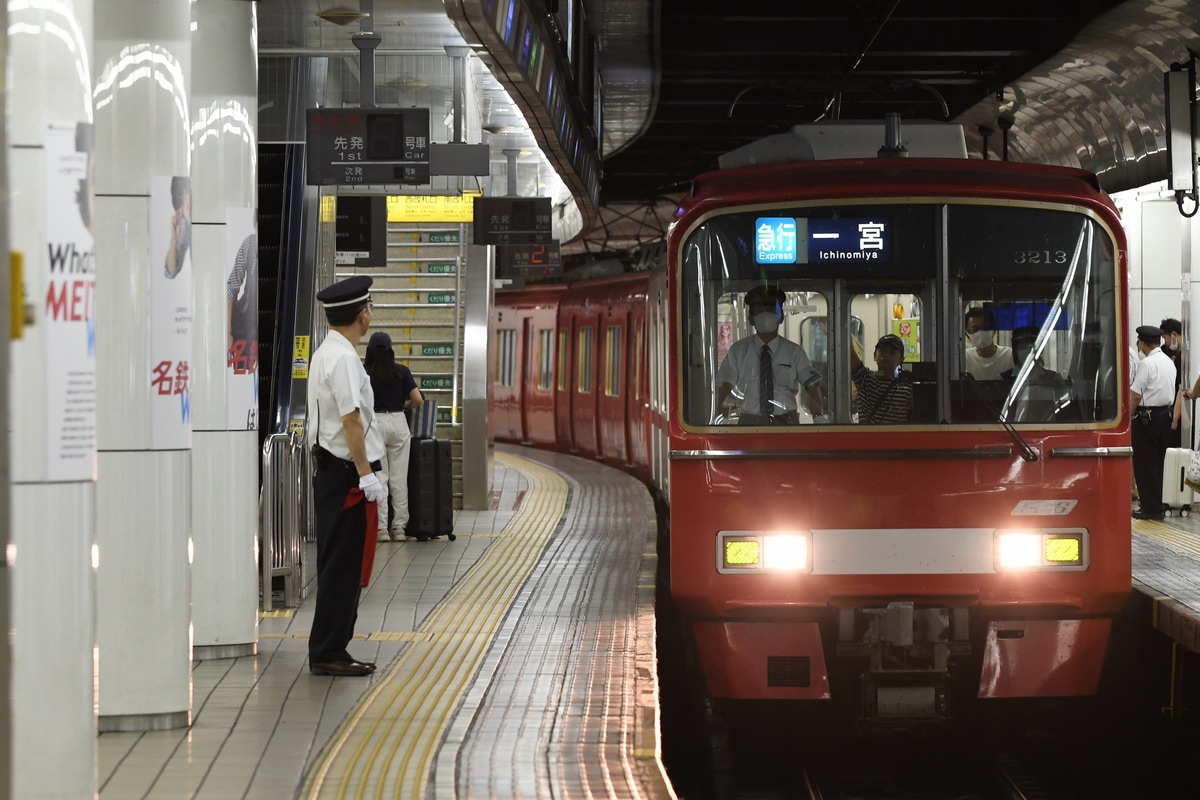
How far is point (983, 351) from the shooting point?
7898 mm

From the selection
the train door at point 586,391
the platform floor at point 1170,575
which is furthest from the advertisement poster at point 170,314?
the train door at point 586,391

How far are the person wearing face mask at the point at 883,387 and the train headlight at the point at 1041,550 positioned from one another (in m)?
0.75

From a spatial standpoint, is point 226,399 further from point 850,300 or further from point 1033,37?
point 1033,37

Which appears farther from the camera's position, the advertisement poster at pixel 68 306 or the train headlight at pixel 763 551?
the train headlight at pixel 763 551

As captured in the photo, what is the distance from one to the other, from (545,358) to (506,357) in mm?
2000

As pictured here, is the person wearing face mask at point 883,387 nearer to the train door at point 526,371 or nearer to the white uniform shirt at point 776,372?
the white uniform shirt at point 776,372

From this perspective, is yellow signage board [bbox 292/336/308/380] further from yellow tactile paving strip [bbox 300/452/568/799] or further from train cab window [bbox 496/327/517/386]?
train cab window [bbox 496/327/517/386]

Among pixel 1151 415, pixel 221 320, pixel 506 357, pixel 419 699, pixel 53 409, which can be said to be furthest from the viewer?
pixel 506 357

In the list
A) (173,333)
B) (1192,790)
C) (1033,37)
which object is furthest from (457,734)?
(1033,37)

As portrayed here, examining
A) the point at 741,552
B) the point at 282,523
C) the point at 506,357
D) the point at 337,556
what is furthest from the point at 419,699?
the point at 506,357

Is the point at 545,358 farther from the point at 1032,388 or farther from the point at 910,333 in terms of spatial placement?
the point at 1032,388

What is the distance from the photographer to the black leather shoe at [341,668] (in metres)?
7.72

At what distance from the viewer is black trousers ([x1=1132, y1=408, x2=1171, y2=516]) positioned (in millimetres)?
14164

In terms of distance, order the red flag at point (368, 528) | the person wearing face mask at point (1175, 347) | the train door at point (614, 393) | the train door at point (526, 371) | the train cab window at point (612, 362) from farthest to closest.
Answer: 1. the train door at point (526, 371)
2. the train cab window at point (612, 362)
3. the train door at point (614, 393)
4. the person wearing face mask at point (1175, 347)
5. the red flag at point (368, 528)
